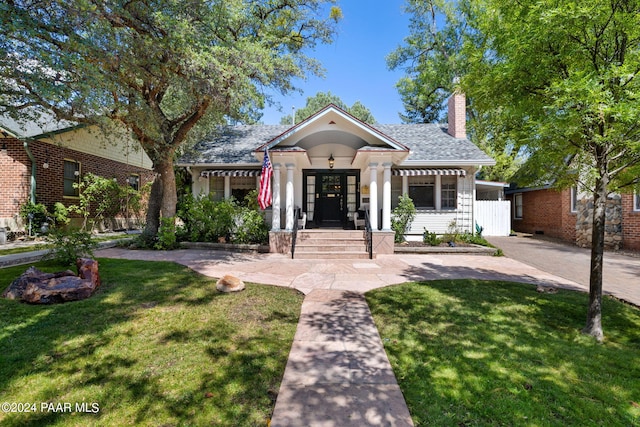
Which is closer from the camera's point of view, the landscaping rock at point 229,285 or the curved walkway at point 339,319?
the curved walkway at point 339,319

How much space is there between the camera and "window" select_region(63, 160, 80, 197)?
12.7 metres

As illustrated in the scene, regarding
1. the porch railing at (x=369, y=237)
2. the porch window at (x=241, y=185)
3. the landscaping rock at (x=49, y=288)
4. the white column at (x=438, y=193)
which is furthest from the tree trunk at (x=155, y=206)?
the white column at (x=438, y=193)

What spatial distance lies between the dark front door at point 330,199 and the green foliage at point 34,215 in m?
10.6

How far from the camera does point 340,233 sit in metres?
10.4

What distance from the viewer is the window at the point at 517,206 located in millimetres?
19016

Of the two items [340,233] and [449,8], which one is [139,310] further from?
[449,8]

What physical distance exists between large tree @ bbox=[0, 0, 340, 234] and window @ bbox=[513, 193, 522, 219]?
51.7 feet

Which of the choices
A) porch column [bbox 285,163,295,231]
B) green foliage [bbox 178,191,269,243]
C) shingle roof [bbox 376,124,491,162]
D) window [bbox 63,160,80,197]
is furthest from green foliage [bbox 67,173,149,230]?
shingle roof [bbox 376,124,491,162]

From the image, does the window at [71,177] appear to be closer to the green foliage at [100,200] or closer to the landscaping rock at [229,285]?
the green foliage at [100,200]

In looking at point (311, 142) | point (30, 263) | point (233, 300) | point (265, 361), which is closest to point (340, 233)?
point (311, 142)

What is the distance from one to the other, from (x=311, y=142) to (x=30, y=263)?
8.60 meters

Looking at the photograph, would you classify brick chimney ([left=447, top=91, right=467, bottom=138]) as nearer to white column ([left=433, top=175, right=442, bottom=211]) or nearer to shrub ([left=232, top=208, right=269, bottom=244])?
white column ([left=433, top=175, right=442, bottom=211])

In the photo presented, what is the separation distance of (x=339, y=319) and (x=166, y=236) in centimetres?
799

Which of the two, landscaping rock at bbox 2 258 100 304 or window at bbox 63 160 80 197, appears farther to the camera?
window at bbox 63 160 80 197
